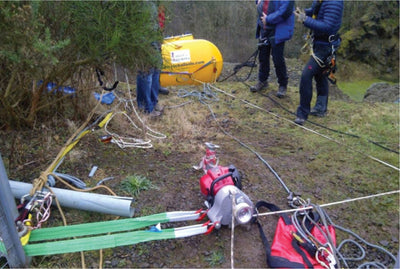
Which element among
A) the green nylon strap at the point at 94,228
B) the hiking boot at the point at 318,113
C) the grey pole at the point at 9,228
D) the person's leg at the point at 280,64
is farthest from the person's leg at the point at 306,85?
the grey pole at the point at 9,228

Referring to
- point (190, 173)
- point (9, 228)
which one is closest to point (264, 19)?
point (190, 173)

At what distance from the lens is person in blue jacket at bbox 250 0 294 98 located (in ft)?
15.9

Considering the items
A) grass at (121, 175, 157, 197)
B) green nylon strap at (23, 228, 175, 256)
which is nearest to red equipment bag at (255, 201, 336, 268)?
green nylon strap at (23, 228, 175, 256)

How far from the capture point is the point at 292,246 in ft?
7.22

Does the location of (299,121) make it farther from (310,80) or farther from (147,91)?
(147,91)

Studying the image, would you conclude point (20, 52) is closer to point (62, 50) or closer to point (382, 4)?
point (62, 50)

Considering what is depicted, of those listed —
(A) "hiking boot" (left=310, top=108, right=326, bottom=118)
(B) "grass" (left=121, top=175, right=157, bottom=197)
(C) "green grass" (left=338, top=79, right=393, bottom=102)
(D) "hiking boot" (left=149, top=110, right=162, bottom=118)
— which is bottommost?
(C) "green grass" (left=338, top=79, right=393, bottom=102)

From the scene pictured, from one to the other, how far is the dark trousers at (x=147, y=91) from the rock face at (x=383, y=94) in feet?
15.3

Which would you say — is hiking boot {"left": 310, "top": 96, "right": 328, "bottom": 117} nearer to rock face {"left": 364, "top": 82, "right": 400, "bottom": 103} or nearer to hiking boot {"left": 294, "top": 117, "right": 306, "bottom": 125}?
hiking boot {"left": 294, "top": 117, "right": 306, "bottom": 125}

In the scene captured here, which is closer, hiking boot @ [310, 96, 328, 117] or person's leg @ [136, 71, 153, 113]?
person's leg @ [136, 71, 153, 113]

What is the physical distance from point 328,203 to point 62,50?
8.49 ft

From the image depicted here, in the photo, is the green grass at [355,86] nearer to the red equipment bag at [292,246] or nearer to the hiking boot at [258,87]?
the hiking boot at [258,87]

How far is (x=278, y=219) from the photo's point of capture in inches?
98.7

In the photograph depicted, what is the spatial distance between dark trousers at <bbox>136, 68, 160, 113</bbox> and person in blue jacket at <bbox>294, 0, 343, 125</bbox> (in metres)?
2.01
